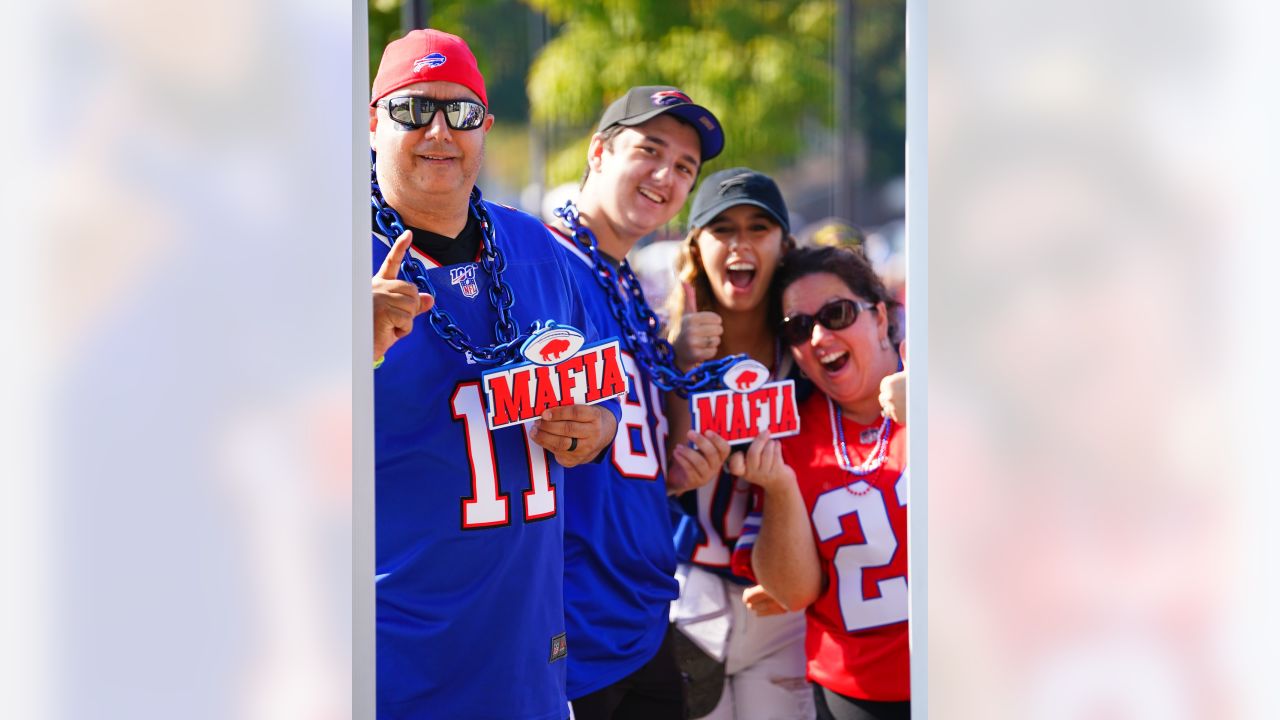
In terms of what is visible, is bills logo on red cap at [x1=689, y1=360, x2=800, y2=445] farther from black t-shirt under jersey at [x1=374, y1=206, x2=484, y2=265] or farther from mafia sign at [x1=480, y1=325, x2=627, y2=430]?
black t-shirt under jersey at [x1=374, y1=206, x2=484, y2=265]

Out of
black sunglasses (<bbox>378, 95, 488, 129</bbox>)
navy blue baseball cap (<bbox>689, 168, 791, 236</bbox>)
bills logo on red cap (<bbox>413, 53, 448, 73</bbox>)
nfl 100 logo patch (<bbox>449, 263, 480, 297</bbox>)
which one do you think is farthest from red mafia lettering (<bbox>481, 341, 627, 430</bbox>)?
navy blue baseball cap (<bbox>689, 168, 791, 236</bbox>)

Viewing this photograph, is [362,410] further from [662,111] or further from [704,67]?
[704,67]

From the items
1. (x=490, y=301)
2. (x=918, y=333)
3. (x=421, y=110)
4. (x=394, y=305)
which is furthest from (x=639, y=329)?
(x=918, y=333)

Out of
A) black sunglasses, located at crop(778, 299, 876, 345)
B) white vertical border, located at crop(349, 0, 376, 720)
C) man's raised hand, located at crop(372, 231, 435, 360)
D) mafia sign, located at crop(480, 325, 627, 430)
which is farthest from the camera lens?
black sunglasses, located at crop(778, 299, 876, 345)

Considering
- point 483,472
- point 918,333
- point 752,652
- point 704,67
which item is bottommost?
point 752,652

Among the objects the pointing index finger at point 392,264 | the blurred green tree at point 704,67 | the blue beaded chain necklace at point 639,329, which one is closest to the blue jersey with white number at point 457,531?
the pointing index finger at point 392,264

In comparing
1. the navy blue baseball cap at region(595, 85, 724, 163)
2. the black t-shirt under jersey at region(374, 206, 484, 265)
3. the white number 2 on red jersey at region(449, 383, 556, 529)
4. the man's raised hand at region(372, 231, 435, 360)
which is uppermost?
the navy blue baseball cap at region(595, 85, 724, 163)

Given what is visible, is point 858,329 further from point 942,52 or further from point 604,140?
point 942,52

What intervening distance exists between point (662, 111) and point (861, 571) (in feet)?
4.11

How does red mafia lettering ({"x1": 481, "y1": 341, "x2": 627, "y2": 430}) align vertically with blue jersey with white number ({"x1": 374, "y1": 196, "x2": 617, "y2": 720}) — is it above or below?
above

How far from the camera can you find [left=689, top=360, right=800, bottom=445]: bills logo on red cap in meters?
2.81

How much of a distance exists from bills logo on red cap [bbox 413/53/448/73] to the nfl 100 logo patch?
1.31 ft

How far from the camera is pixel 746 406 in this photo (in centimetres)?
284

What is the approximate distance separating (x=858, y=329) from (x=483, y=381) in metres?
1.16
